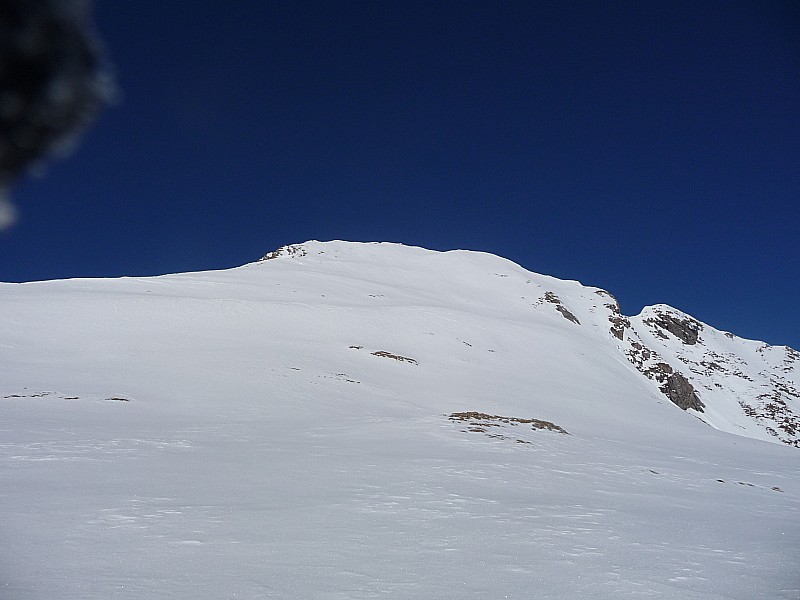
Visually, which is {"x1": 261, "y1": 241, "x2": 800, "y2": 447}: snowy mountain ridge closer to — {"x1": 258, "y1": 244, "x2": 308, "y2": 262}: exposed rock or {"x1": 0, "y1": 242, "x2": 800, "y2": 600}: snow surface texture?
{"x1": 258, "y1": 244, "x2": 308, "y2": 262}: exposed rock

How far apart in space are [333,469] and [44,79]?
399 inches

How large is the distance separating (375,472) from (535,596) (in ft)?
18.6

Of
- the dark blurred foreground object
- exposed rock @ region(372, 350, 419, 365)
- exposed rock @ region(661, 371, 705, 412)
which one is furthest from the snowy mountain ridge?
the dark blurred foreground object

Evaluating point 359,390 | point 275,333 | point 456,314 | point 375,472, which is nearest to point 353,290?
point 456,314

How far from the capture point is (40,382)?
19.0 metres

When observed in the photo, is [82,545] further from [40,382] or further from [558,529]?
[40,382]

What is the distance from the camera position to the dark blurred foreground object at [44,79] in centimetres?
119

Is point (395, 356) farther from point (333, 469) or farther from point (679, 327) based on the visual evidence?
point (679, 327)

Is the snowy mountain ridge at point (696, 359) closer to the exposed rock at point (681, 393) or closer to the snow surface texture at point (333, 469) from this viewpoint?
the exposed rock at point (681, 393)

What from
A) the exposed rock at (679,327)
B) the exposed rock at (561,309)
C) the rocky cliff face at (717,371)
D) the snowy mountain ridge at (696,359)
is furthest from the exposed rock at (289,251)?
the exposed rock at (679,327)

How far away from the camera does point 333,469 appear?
10586mm

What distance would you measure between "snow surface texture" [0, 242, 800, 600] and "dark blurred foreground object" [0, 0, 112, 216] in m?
4.75

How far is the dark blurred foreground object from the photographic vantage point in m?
1.19

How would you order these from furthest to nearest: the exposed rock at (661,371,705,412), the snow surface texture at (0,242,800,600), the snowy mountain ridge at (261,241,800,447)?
the snowy mountain ridge at (261,241,800,447), the exposed rock at (661,371,705,412), the snow surface texture at (0,242,800,600)
